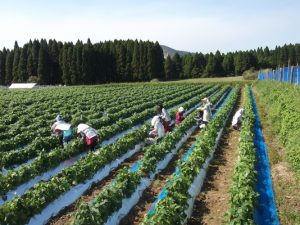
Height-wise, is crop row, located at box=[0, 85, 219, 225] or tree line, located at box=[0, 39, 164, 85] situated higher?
tree line, located at box=[0, 39, 164, 85]

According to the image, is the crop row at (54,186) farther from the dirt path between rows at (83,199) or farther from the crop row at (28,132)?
the crop row at (28,132)

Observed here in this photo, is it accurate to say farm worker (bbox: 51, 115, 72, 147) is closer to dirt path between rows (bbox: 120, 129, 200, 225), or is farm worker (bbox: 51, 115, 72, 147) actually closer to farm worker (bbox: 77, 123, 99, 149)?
farm worker (bbox: 77, 123, 99, 149)

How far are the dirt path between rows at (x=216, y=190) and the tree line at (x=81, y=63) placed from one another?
72753 mm

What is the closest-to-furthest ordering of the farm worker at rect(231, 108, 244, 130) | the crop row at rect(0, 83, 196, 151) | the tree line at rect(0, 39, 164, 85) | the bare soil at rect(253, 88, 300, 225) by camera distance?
the bare soil at rect(253, 88, 300, 225) → the crop row at rect(0, 83, 196, 151) → the farm worker at rect(231, 108, 244, 130) → the tree line at rect(0, 39, 164, 85)

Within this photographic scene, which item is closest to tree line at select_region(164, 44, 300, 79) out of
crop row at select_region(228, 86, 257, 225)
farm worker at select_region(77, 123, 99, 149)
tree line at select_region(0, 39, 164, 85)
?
tree line at select_region(0, 39, 164, 85)

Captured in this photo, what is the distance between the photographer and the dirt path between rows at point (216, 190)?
864 centimetres

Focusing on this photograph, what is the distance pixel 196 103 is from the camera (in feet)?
111

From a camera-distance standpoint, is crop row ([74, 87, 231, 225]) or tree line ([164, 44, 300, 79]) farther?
tree line ([164, 44, 300, 79])

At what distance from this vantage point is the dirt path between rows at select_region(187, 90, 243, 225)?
8.64m

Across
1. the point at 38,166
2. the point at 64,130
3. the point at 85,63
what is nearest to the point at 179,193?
the point at 38,166

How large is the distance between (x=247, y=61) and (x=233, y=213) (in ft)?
329

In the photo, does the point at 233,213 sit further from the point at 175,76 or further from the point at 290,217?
the point at 175,76

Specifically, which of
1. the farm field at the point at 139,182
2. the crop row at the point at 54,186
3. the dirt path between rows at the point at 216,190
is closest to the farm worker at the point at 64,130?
the farm field at the point at 139,182

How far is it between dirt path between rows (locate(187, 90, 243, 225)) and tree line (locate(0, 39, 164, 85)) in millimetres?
72753
